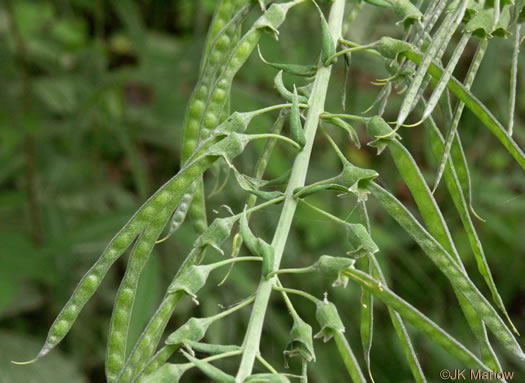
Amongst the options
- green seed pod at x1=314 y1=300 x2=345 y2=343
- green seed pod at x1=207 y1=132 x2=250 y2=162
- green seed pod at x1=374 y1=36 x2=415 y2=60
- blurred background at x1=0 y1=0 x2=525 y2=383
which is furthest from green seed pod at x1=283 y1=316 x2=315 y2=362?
blurred background at x1=0 y1=0 x2=525 y2=383

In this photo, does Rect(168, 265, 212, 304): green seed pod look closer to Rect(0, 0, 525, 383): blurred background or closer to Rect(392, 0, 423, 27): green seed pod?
Rect(392, 0, 423, 27): green seed pod

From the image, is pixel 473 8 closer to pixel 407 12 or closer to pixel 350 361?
pixel 407 12

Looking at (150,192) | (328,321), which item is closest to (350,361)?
(328,321)

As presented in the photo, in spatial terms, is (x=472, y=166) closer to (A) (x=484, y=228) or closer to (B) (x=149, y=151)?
(A) (x=484, y=228)

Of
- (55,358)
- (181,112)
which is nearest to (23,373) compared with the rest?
(55,358)

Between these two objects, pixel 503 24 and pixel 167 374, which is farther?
pixel 503 24

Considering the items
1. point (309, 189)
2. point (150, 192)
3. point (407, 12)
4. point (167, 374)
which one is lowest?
point (150, 192)

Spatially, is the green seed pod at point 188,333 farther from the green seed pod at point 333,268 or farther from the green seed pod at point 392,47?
the green seed pod at point 392,47
